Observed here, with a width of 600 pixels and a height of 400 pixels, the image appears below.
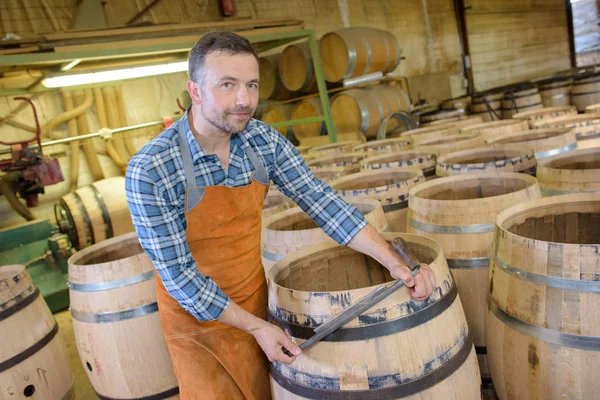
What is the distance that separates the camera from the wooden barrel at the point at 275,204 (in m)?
3.03

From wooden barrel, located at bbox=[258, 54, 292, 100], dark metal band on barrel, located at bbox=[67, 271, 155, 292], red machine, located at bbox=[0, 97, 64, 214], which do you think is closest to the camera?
dark metal band on barrel, located at bbox=[67, 271, 155, 292]

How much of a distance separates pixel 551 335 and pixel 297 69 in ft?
23.2

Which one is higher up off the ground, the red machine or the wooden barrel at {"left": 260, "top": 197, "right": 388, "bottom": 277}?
the red machine

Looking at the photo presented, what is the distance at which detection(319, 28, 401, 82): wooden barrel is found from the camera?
24.8 feet

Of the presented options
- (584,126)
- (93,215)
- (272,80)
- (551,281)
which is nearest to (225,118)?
(551,281)

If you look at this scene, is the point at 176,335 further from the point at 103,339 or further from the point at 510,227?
the point at 510,227

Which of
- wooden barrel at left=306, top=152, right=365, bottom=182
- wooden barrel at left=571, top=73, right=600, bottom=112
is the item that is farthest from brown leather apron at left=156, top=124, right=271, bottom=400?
wooden barrel at left=571, top=73, right=600, bottom=112

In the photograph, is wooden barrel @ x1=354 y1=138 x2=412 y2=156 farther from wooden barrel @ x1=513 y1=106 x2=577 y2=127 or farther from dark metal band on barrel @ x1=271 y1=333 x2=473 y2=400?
dark metal band on barrel @ x1=271 y1=333 x2=473 y2=400

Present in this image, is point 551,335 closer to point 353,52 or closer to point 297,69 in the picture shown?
point 353,52

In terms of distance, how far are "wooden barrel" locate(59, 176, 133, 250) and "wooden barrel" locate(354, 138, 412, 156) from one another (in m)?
3.19

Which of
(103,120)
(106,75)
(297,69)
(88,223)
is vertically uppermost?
(106,75)

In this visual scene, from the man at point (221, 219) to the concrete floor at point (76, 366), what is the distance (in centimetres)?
151

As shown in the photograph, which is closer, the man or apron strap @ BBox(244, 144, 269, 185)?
the man

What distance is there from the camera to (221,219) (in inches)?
73.1
